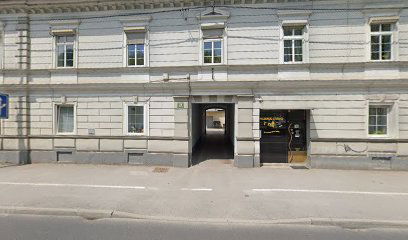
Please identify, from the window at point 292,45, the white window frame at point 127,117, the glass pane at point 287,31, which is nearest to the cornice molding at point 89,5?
the glass pane at point 287,31

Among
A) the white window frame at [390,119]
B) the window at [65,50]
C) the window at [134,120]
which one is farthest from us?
the window at [65,50]

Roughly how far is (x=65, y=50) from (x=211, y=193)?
1017 cm

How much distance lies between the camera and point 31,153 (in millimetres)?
11656

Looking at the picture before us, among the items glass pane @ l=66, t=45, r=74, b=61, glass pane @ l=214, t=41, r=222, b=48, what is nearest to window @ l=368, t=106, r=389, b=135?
glass pane @ l=214, t=41, r=222, b=48

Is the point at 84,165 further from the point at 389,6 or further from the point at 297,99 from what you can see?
the point at 389,6

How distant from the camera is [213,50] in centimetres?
1085

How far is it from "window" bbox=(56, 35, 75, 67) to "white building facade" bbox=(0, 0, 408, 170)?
5 cm

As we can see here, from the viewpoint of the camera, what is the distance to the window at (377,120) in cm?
1037

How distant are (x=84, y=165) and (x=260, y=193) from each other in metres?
8.38

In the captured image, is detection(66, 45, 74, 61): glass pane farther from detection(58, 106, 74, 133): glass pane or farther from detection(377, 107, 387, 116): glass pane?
detection(377, 107, 387, 116): glass pane

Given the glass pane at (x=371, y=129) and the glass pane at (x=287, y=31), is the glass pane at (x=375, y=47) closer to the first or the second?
the glass pane at (x=371, y=129)

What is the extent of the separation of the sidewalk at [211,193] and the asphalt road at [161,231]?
29 cm

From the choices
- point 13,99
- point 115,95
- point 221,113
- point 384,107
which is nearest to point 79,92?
point 115,95

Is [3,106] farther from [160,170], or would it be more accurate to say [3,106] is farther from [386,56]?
[386,56]
